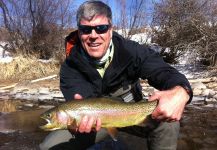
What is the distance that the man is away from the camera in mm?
3627

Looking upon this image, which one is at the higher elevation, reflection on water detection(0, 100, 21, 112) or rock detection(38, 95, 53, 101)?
rock detection(38, 95, 53, 101)

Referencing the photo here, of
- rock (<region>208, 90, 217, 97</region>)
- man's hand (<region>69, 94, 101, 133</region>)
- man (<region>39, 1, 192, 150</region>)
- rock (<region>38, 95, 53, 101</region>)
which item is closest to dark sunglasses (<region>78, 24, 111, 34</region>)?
man (<region>39, 1, 192, 150</region>)

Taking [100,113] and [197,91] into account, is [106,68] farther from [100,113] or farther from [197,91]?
[197,91]

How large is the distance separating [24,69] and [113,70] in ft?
33.4

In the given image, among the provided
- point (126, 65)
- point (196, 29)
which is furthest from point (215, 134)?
point (196, 29)

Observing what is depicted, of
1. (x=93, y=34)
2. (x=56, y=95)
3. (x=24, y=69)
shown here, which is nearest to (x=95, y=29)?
(x=93, y=34)

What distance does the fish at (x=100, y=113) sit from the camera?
3.04 m

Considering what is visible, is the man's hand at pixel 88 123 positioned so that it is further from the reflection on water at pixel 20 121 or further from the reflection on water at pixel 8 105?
the reflection on water at pixel 8 105

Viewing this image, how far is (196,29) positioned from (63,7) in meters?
5.83

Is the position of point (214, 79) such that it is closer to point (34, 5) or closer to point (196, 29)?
point (196, 29)

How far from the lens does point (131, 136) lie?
17.6 feet

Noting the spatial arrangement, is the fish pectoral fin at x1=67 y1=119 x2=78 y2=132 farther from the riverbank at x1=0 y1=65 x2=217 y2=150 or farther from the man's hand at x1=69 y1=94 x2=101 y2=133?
the riverbank at x1=0 y1=65 x2=217 y2=150

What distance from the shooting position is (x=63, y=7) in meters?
15.5

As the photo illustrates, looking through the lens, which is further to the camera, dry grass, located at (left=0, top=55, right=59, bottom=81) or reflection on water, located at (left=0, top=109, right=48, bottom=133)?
dry grass, located at (left=0, top=55, right=59, bottom=81)
